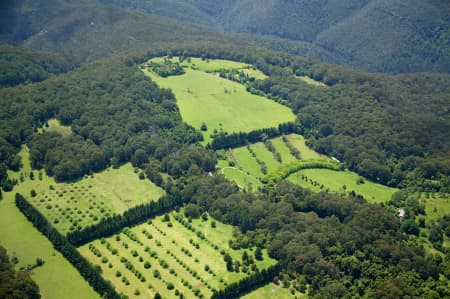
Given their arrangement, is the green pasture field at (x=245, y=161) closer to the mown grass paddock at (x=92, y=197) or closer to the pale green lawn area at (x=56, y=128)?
the mown grass paddock at (x=92, y=197)

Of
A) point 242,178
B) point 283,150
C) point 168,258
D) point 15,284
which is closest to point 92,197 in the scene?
point 168,258

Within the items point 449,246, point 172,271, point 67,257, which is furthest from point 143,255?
point 449,246

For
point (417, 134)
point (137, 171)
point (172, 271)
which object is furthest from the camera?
point (417, 134)

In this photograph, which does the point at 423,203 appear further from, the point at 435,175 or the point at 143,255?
the point at 143,255

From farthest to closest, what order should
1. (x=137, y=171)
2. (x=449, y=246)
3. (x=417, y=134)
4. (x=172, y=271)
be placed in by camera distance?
(x=417, y=134) < (x=137, y=171) < (x=449, y=246) < (x=172, y=271)

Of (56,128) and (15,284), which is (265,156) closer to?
(56,128)

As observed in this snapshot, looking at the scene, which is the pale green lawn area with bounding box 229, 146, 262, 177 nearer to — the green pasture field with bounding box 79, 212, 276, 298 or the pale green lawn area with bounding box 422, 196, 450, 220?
the green pasture field with bounding box 79, 212, 276, 298

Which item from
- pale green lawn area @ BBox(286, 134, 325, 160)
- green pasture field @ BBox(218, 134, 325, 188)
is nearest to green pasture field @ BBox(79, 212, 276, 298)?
green pasture field @ BBox(218, 134, 325, 188)
